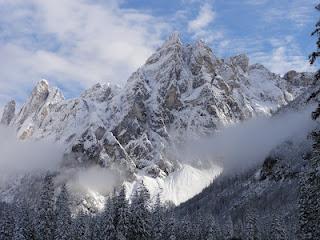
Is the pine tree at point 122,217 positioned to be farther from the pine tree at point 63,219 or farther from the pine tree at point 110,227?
the pine tree at point 63,219

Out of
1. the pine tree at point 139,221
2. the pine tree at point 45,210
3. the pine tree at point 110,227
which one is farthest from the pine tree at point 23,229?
the pine tree at point 139,221

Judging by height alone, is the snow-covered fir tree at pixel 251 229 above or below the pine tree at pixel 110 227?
below

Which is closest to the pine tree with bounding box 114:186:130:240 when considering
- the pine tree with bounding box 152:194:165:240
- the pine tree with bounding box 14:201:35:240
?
the pine tree with bounding box 14:201:35:240

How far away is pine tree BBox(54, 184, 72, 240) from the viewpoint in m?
70.1

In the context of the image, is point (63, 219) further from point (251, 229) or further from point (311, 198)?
point (311, 198)

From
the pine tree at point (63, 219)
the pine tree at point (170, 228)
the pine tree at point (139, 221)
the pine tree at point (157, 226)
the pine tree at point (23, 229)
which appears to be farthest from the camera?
the pine tree at point (170, 228)

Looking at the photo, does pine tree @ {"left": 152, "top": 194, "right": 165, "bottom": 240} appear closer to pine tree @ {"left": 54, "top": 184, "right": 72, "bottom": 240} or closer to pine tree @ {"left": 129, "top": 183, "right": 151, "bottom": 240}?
pine tree @ {"left": 129, "top": 183, "right": 151, "bottom": 240}

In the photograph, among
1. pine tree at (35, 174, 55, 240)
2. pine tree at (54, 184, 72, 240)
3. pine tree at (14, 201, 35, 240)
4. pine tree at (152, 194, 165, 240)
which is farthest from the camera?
pine tree at (152, 194, 165, 240)

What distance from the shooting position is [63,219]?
242ft

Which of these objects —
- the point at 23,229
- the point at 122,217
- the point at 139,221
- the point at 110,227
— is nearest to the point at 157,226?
the point at 139,221

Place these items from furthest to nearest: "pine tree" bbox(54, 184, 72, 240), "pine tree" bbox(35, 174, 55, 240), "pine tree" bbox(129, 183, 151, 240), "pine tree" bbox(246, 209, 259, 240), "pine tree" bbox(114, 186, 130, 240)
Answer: "pine tree" bbox(246, 209, 259, 240), "pine tree" bbox(54, 184, 72, 240), "pine tree" bbox(129, 183, 151, 240), "pine tree" bbox(35, 174, 55, 240), "pine tree" bbox(114, 186, 130, 240)

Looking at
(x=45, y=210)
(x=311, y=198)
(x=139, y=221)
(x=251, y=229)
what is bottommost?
(x=311, y=198)

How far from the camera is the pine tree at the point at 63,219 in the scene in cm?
7012

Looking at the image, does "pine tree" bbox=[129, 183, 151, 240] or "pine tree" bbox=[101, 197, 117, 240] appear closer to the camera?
"pine tree" bbox=[101, 197, 117, 240]
